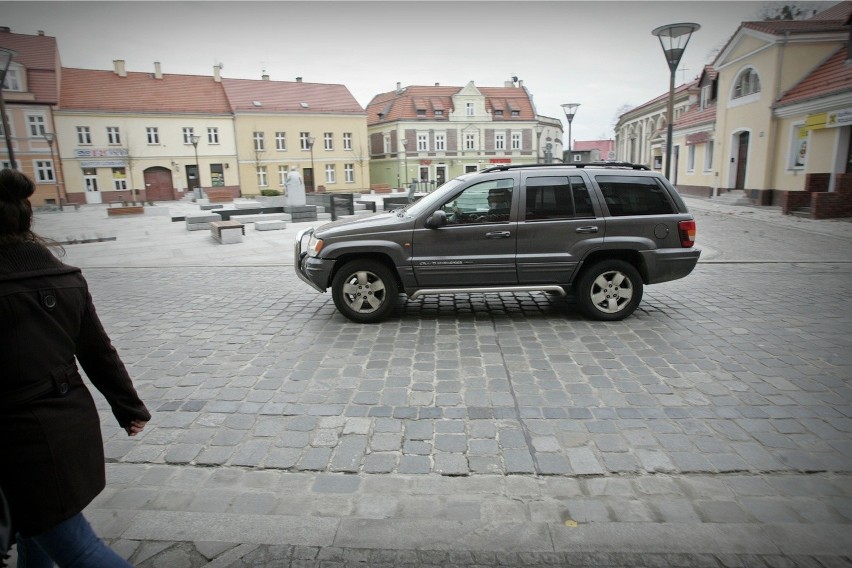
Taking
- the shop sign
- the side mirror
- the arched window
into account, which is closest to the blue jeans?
the side mirror

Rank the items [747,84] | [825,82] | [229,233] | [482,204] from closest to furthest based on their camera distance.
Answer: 1. [482,204]
2. [229,233]
3. [825,82]
4. [747,84]

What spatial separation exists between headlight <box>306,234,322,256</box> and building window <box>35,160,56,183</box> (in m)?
47.1

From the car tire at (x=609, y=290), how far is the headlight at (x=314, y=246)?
3.35 m

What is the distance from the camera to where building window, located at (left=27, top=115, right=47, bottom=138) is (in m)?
42.6

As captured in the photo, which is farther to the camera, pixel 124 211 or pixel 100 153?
pixel 100 153

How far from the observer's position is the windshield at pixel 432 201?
6727mm

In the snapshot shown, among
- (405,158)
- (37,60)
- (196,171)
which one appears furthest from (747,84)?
(37,60)

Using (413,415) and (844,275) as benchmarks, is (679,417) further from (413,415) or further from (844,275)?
(844,275)

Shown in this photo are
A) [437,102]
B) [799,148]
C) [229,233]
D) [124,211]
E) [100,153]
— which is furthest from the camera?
[437,102]

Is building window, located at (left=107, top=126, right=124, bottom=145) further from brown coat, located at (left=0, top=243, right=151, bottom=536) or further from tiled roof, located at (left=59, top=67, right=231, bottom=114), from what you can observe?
brown coat, located at (left=0, top=243, right=151, bottom=536)

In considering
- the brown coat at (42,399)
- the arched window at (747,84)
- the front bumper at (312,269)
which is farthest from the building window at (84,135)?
the brown coat at (42,399)

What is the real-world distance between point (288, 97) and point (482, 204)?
174 ft

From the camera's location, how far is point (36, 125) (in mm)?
42906

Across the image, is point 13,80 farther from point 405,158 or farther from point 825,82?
point 825,82
